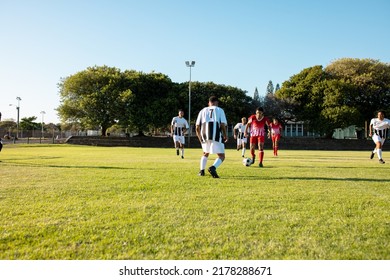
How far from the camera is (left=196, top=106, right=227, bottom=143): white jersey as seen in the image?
828cm

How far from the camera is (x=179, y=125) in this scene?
17.2 metres

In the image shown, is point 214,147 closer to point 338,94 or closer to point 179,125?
point 179,125

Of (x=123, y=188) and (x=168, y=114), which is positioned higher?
(x=168, y=114)

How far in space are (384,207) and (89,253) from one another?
4105mm

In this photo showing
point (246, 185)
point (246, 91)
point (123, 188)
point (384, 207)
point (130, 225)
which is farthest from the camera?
point (246, 91)

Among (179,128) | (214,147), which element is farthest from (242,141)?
(214,147)

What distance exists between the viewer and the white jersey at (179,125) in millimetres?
17078

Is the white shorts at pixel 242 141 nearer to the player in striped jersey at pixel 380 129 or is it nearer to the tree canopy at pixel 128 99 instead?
the player in striped jersey at pixel 380 129

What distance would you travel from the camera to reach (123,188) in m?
6.08

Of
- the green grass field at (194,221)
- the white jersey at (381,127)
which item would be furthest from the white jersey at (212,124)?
the white jersey at (381,127)

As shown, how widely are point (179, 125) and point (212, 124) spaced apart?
353 inches

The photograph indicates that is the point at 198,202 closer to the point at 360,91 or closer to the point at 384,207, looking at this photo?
the point at 384,207
